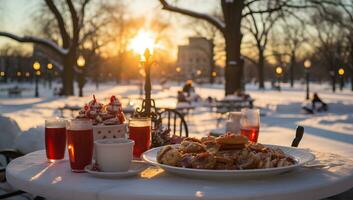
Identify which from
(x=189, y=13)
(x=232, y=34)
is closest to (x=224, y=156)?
(x=189, y=13)

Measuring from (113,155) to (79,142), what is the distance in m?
0.20

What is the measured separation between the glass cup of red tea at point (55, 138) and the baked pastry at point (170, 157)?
602 mm

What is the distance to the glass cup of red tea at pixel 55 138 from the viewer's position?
8.15ft

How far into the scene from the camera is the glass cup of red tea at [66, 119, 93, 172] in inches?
86.5

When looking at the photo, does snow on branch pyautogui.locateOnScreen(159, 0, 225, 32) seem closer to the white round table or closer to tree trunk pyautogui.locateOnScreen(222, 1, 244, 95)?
tree trunk pyautogui.locateOnScreen(222, 1, 244, 95)

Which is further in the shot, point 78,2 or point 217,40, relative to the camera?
point 217,40

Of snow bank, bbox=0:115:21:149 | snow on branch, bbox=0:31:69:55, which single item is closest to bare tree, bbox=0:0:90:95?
snow on branch, bbox=0:31:69:55

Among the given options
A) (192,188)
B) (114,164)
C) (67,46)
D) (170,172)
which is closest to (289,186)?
(192,188)

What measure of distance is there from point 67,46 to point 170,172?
31620 mm

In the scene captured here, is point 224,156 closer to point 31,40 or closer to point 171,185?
point 171,185

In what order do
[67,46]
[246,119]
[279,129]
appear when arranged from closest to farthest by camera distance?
[246,119]
[279,129]
[67,46]

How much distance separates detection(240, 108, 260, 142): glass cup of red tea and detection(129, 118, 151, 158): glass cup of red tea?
0.61 m

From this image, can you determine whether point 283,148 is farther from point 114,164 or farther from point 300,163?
point 114,164

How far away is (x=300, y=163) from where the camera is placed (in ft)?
7.06
